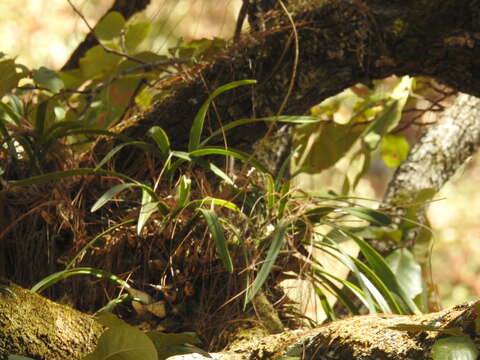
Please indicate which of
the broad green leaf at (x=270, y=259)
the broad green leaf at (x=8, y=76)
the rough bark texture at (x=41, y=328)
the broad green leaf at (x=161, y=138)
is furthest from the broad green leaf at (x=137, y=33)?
the rough bark texture at (x=41, y=328)

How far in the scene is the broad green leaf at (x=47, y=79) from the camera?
4.19 ft

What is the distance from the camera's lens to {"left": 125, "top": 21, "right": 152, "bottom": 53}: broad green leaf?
148cm

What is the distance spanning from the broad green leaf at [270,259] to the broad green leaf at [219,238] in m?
0.04

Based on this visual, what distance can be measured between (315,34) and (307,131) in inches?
16.6

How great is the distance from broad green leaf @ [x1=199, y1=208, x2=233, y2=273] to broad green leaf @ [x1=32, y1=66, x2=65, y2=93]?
0.49 m

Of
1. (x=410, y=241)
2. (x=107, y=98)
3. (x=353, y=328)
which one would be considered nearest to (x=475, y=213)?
(x=410, y=241)

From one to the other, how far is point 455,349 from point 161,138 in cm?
61

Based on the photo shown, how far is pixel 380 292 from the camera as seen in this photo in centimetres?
107

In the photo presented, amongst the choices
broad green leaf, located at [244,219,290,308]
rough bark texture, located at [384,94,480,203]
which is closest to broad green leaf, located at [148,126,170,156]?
broad green leaf, located at [244,219,290,308]

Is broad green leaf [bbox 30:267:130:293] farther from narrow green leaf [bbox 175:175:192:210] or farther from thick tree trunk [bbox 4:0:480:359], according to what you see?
thick tree trunk [bbox 4:0:480:359]

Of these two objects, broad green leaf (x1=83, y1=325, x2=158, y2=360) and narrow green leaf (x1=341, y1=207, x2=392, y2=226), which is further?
narrow green leaf (x1=341, y1=207, x2=392, y2=226)

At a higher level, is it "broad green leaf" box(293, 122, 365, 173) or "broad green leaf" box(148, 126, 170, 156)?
"broad green leaf" box(293, 122, 365, 173)

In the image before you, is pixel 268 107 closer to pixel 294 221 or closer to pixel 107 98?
pixel 294 221

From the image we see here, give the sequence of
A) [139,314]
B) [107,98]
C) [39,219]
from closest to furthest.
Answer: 1. [139,314]
2. [39,219]
3. [107,98]
